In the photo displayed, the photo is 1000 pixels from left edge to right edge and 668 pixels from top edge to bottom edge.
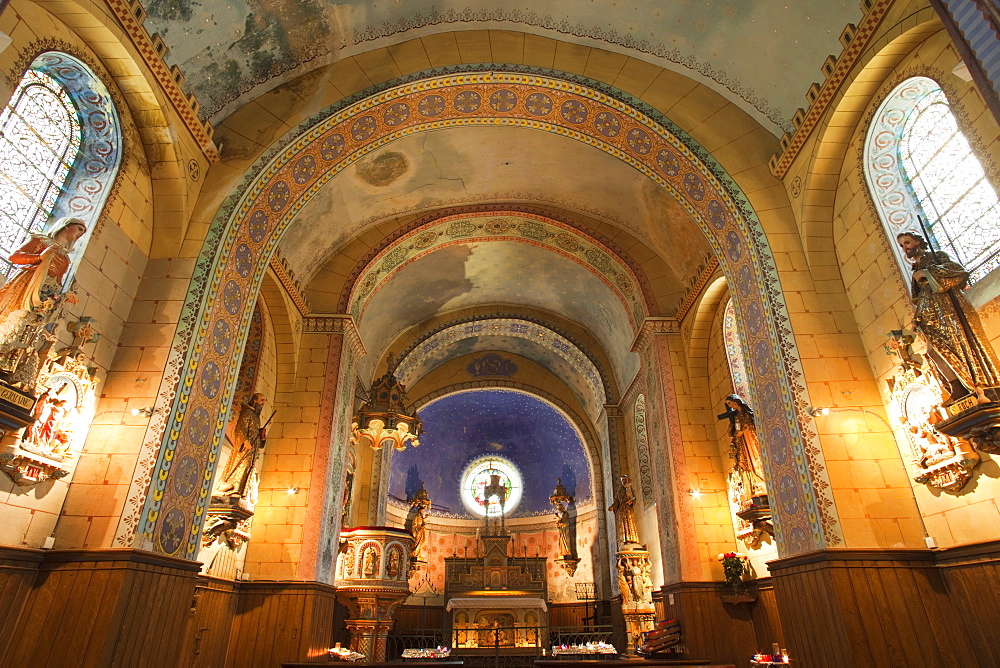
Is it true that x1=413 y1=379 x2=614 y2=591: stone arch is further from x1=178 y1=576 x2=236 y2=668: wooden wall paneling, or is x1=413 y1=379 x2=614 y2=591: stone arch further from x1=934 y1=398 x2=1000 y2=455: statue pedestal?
x1=934 y1=398 x2=1000 y2=455: statue pedestal

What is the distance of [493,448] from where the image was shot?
24.3 metres

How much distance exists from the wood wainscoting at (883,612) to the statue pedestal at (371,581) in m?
7.85

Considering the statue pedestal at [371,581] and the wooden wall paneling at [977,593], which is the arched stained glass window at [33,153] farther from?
the wooden wall paneling at [977,593]

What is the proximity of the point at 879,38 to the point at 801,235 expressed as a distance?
263 cm

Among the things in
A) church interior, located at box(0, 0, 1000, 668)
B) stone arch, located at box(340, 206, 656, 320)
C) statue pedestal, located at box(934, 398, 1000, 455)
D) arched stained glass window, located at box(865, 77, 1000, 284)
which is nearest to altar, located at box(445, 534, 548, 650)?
church interior, located at box(0, 0, 1000, 668)

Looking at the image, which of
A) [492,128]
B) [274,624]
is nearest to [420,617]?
[274,624]

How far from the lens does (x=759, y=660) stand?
28.0 feet

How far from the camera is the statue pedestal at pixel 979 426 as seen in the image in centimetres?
534

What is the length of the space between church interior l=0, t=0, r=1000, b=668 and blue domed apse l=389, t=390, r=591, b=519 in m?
5.57

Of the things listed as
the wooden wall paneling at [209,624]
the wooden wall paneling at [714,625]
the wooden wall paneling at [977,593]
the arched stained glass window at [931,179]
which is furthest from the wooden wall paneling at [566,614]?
the arched stained glass window at [931,179]

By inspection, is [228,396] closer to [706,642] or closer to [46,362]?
[46,362]

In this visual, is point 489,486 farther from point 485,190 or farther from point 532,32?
point 532,32

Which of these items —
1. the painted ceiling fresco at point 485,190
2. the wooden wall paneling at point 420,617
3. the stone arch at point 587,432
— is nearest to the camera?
the painted ceiling fresco at point 485,190

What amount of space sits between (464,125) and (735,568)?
30.5ft
